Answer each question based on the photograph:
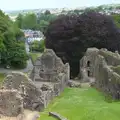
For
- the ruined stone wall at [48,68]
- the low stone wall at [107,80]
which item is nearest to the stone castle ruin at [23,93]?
the low stone wall at [107,80]

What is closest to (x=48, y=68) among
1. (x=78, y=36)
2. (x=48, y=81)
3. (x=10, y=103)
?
(x=48, y=81)

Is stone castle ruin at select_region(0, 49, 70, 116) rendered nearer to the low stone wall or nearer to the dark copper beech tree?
the low stone wall

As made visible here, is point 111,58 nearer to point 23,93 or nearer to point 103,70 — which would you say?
point 103,70

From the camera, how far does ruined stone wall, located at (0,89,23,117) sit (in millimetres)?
29578

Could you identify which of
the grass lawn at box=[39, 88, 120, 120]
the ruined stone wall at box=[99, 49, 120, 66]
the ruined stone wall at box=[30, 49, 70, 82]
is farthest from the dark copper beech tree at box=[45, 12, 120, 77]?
the grass lawn at box=[39, 88, 120, 120]

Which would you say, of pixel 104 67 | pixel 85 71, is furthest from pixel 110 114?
pixel 85 71

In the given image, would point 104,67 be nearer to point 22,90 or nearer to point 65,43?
point 22,90

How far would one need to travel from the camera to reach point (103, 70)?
139 ft

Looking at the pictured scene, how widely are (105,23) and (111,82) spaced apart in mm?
21912

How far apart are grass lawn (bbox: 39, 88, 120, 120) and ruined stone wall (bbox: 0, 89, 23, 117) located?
1.83 m

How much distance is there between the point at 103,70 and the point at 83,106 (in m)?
12.6

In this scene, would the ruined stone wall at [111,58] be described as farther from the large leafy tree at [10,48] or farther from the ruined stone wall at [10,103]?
the ruined stone wall at [10,103]

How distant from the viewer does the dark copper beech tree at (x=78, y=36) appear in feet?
187

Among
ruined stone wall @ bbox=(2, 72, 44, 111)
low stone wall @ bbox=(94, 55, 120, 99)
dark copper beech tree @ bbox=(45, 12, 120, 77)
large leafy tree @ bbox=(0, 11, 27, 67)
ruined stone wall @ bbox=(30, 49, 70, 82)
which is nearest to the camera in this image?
ruined stone wall @ bbox=(2, 72, 44, 111)
